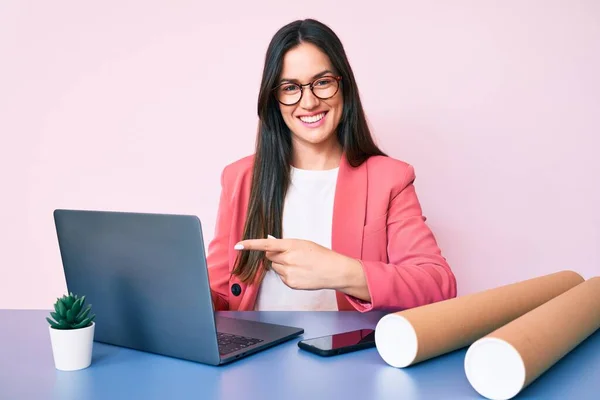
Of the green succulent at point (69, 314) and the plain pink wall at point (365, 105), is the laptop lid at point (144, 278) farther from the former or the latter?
the plain pink wall at point (365, 105)

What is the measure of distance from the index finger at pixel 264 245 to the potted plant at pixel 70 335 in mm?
308

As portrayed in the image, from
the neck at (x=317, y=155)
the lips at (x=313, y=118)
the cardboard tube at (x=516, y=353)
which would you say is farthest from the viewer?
the neck at (x=317, y=155)

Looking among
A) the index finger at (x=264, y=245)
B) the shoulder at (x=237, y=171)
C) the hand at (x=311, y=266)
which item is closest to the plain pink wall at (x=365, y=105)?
the shoulder at (x=237, y=171)

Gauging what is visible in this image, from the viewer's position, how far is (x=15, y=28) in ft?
8.84

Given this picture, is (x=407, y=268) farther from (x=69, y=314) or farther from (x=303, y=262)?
(x=69, y=314)

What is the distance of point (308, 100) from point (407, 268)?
638 millimetres

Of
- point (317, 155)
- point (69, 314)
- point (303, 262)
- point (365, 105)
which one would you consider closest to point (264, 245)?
point (303, 262)

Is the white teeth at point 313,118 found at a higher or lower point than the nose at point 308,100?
lower

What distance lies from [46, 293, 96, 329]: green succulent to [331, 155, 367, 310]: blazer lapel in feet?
3.02

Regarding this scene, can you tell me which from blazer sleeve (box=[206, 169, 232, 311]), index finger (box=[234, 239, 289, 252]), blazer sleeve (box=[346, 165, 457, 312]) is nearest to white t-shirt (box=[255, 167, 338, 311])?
blazer sleeve (box=[206, 169, 232, 311])

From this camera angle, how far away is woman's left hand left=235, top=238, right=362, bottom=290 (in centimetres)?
127

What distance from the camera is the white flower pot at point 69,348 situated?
1016mm

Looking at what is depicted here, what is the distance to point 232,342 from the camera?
1.14 meters

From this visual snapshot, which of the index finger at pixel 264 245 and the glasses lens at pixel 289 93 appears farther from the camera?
the glasses lens at pixel 289 93
